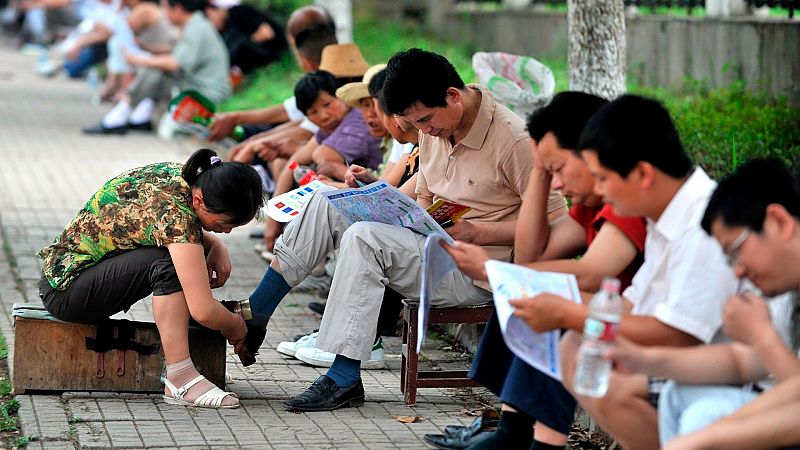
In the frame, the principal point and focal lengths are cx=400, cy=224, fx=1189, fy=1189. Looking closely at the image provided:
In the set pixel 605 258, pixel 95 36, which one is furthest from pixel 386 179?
pixel 95 36

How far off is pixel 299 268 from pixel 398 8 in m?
11.8

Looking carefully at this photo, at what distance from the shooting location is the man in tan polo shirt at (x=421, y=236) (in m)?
4.45

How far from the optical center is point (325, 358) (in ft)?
17.4

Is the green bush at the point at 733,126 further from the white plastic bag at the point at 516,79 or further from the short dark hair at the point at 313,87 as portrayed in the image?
the short dark hair at the point at 313,87

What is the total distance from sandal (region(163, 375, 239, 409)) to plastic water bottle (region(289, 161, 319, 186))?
1.51 m

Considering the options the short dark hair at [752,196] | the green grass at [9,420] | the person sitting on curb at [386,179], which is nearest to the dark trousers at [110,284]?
the green grass at [9,420]

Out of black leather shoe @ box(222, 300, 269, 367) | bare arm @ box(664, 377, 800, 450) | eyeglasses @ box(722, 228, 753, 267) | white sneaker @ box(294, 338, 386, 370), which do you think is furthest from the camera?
white sneaker @ box(294, 338, 386, 370)

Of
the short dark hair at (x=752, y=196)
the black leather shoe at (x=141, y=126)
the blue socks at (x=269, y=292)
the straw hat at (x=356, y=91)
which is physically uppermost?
the short dark hair at (x=752, y=196)

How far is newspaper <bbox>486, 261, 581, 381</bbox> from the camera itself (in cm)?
319

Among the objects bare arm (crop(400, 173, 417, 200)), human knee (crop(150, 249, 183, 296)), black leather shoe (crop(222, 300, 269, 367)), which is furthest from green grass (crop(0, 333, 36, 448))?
bare arm (crop(400, 173, 417, 200))

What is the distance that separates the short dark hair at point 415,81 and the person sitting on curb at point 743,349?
173 centimetres

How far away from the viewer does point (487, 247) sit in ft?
14.9

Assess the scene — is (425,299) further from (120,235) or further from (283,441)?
(120,235)

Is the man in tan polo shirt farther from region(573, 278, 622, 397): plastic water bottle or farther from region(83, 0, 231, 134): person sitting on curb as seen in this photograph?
region(83, 0, 231, 134): person sitting on curb
